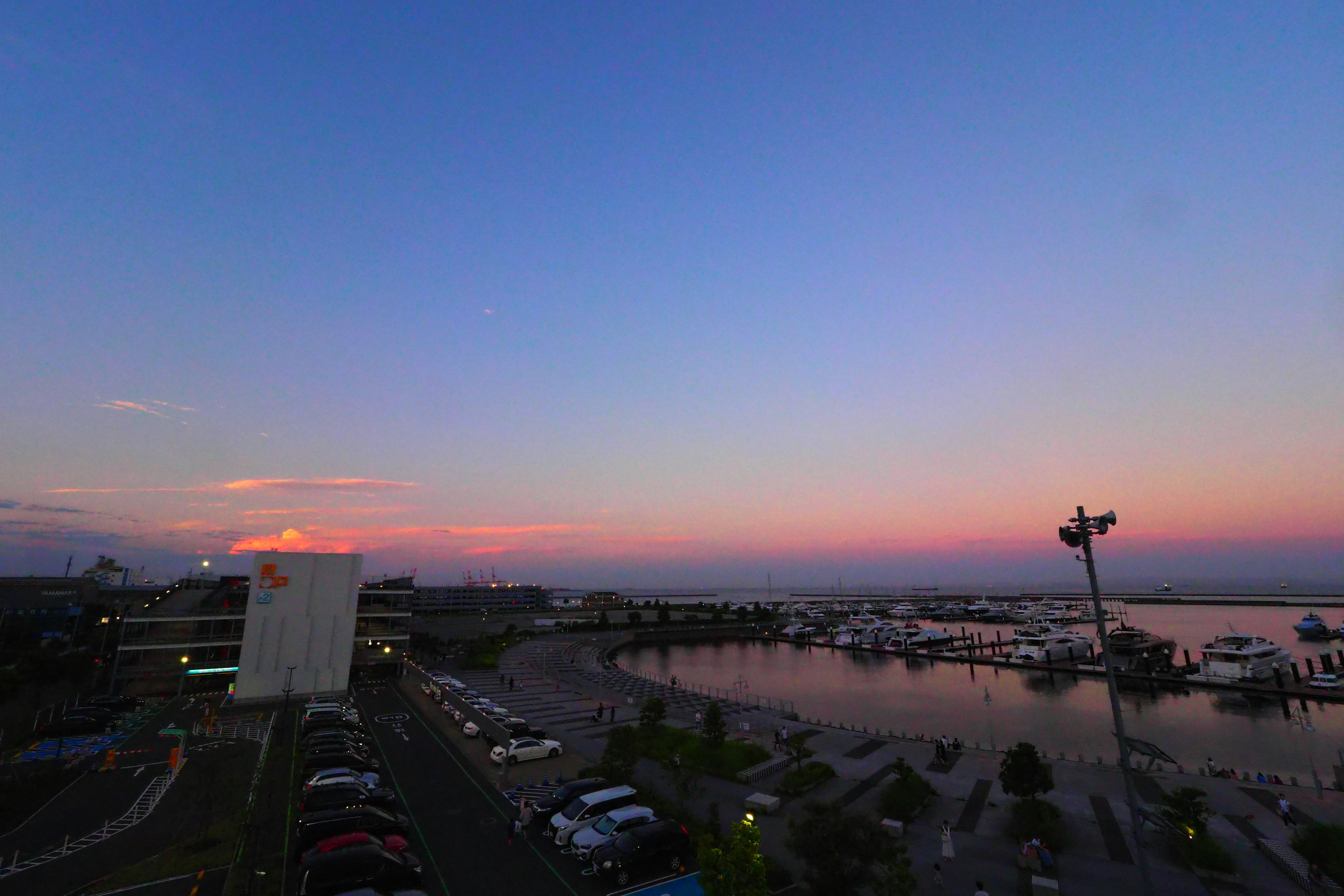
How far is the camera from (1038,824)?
17859 mm

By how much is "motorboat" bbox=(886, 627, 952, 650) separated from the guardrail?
64.0 metres

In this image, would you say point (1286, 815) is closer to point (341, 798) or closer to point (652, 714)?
point (652, 714)

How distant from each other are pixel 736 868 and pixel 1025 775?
43.5 feet

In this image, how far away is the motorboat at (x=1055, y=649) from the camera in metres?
65.6

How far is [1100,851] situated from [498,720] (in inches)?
979


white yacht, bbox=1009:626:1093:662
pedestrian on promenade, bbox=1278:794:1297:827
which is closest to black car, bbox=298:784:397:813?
pedestrian on promenade, bbox=1278:794:1297:827

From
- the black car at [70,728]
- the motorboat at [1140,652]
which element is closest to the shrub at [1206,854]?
the black car at [70,728]

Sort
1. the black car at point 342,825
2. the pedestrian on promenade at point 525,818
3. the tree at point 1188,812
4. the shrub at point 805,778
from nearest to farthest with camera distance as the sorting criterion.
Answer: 1. the tree at point 1188,812
2. the black car at point 342,825
3. the pedestrian on promenade at point 525,818
4. the shrub at point 805,778

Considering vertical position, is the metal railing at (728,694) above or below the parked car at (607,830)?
below

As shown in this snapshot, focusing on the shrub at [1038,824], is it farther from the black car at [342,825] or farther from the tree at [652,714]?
the black car at [342,825]

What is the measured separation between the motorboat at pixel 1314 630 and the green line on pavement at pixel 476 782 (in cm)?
11993

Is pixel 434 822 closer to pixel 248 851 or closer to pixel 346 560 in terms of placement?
pixel 248 851

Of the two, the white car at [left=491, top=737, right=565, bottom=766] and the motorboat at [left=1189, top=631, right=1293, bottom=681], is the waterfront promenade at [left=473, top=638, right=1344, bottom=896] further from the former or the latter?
the motorboat at [left=1189, top=631, right=1293, bottom=681]

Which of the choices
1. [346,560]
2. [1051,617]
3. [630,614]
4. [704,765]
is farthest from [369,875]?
[1051,617]
